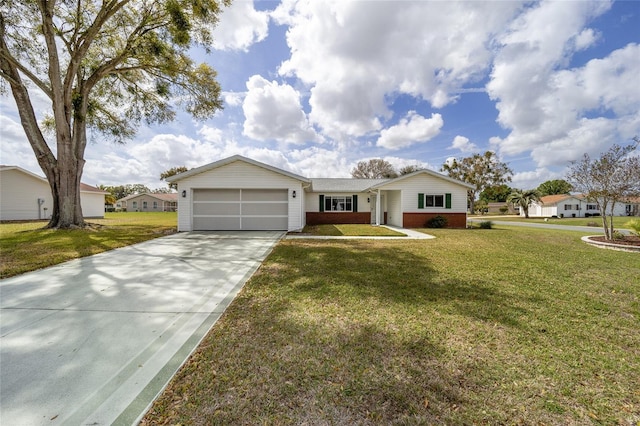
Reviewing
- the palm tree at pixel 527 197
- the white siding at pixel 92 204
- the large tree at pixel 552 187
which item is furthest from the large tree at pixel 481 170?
the white siding at pixel 92 204

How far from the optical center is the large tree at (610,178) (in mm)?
9742

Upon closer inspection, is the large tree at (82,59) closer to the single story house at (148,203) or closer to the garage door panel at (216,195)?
the garage door panel at (216,195)

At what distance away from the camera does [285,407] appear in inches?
78.2

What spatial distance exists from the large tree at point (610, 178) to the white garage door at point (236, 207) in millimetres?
13313

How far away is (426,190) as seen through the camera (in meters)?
16.2

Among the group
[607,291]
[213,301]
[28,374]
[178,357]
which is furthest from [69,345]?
[607,291]

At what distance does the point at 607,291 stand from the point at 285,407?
6.31 m

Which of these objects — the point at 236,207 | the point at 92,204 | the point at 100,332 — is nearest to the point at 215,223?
the point at 236,207

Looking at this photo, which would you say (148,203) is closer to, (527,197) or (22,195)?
(22,195)

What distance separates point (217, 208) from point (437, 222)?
520 inches

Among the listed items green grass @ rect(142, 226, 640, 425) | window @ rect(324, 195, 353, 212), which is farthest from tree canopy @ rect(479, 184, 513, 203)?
green grass @ rect(142, 226, 640, 425)

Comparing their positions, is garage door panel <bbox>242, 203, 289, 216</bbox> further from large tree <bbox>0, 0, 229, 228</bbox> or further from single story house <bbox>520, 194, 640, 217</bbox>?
single story house <bbox>520, 194, 640, 217</bbox>

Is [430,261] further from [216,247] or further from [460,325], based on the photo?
[216,247]

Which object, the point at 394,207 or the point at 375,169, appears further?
the point at 375,169
